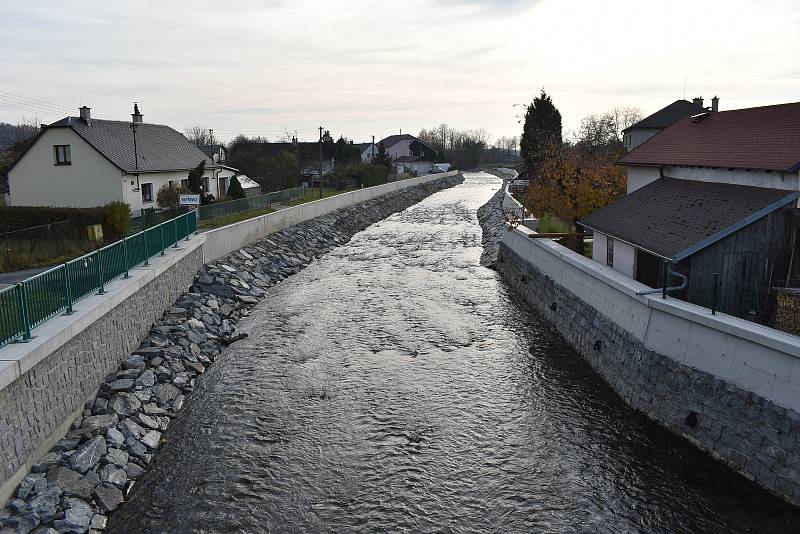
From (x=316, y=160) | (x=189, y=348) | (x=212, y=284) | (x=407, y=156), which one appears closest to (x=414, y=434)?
(x=189, y=348)

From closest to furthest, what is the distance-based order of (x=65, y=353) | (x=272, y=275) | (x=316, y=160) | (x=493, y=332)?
(x=65, y=353)
(x=493, y=332)
(x=272, y=275)
(x=316, y=160)

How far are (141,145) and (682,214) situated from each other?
123 feet

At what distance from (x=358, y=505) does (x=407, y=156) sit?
13394 cm

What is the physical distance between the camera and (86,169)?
38.1 m

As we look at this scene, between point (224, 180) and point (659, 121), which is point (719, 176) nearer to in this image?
point (659, 121)

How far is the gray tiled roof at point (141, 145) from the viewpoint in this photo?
38.5 metres

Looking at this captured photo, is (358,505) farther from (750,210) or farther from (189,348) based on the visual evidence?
(750,210)

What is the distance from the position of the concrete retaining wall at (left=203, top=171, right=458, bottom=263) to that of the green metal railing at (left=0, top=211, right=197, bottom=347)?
22.1 feet

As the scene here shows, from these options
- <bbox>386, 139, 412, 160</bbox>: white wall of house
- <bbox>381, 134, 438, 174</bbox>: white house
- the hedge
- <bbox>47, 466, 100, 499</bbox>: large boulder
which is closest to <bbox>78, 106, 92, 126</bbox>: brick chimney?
the hedge

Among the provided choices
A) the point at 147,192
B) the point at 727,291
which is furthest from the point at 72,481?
the point at 147,192

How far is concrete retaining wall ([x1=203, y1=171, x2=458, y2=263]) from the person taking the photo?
28.0 meters

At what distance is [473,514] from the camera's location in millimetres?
10938

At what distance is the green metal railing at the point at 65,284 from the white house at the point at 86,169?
65.1ft

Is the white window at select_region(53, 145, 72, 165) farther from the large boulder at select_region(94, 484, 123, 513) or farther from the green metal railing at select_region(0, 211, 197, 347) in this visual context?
the large boulder at select_region(94, 484, 123, 513)
